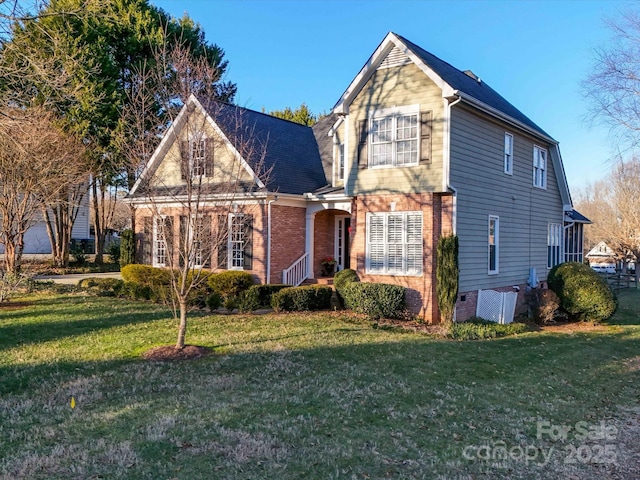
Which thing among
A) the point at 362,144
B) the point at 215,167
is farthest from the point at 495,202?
the point at 215,167

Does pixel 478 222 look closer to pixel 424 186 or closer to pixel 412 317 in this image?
pixel 424 186

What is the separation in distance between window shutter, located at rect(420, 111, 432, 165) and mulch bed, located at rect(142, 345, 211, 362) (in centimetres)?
784

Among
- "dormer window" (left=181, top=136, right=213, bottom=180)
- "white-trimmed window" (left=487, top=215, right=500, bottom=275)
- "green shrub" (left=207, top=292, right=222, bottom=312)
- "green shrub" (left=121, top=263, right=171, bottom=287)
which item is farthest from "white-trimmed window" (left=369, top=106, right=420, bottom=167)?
"green shrub" (left=121, top=263, right=171, bottom=287)

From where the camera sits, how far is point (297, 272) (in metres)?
17.4

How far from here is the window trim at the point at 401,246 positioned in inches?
545

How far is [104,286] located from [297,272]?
6.99 metres

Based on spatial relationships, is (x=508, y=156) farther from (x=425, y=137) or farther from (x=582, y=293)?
(x=582, y=293)

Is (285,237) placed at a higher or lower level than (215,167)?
lower

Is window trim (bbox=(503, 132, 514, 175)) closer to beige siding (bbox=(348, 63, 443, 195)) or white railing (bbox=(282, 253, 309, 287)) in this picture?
beige siding (bbox=(348, 63, 443, 195))

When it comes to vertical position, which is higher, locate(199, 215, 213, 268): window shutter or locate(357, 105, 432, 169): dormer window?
locate(357, 105, 432, 169): dormer window

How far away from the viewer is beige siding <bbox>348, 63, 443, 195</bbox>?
13.5m

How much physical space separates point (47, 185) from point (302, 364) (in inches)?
557

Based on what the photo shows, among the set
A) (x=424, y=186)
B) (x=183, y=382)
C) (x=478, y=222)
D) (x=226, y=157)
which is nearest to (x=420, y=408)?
(x=183, y=382)

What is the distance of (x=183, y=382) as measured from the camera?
7410 mm
